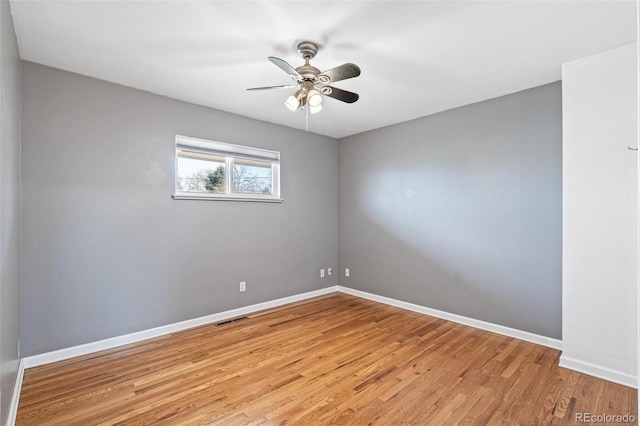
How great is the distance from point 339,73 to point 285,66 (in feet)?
1.25

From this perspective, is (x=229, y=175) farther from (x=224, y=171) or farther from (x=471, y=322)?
(x=471, y=322)

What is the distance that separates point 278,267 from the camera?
166 inches

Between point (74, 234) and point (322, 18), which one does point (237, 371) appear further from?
point (322, 18)

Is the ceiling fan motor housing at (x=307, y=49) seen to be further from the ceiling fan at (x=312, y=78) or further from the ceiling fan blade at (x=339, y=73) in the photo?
the ceiling fan blade at (x=339, y=73)

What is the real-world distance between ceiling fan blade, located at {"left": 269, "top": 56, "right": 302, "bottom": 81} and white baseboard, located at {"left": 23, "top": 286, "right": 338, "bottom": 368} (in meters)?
2.82

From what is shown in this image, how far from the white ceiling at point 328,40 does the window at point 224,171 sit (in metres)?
0.68

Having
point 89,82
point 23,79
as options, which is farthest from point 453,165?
point 23,79

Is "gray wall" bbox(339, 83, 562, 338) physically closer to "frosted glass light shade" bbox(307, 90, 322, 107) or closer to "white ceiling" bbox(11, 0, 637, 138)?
"white ceiling" bbox(11, 0, 637, 138)

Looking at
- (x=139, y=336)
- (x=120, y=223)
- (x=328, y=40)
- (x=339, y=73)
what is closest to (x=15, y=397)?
(x=139, y=336)

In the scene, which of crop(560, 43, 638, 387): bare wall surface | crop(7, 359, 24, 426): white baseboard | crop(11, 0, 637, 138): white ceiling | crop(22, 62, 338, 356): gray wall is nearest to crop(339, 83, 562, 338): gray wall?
crop(560, 43, 638, 387): bare wall surface

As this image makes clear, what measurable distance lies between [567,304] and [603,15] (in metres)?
2.16

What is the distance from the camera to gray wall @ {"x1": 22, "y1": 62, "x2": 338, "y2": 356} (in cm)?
256

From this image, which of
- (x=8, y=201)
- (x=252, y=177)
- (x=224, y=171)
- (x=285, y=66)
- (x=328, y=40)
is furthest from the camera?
(x=252, y=177)

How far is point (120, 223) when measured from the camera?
2.94 metres
